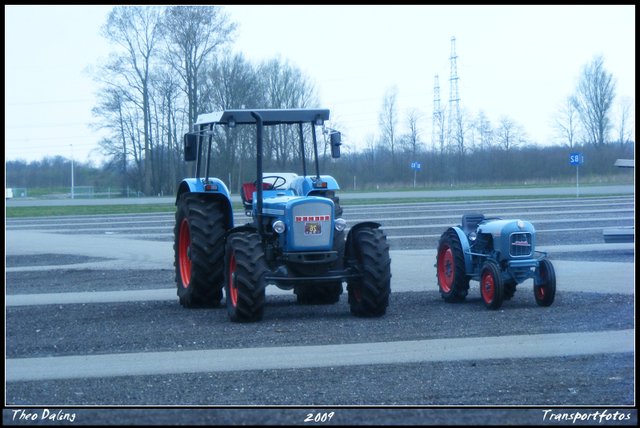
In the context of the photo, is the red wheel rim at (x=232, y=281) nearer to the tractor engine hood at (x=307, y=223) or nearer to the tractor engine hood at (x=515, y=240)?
the tractor engine hood at (x=307, y=223)

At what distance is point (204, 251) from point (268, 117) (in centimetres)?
173

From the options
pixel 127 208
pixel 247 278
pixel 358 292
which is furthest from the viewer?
pixel 127 208

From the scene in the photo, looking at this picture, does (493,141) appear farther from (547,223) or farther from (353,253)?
(353,253)

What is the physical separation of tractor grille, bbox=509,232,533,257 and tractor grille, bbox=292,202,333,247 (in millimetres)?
2231

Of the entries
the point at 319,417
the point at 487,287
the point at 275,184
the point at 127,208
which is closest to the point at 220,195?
the point at 275,184

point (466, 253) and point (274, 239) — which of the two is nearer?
point (274, 239)

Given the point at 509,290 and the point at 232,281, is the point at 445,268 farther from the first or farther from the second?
the point at 232,281

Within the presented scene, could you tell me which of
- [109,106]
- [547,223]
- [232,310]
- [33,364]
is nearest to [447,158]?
[547,223]

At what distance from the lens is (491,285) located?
311 inches

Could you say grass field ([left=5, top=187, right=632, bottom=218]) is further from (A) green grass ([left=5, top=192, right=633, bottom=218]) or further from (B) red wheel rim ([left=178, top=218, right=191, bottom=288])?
(B) red wheel rim ([left=178, top=218, right=191, bottom=288])

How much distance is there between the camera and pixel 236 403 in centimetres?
472

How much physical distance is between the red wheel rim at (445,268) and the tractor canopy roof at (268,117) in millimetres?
2363

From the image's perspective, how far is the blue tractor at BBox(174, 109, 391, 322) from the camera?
24.2ft

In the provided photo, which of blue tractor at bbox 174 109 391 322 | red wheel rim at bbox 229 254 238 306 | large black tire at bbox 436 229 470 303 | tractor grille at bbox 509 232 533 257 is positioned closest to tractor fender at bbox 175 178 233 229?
blue tractor at bbox 174 109 391 322
